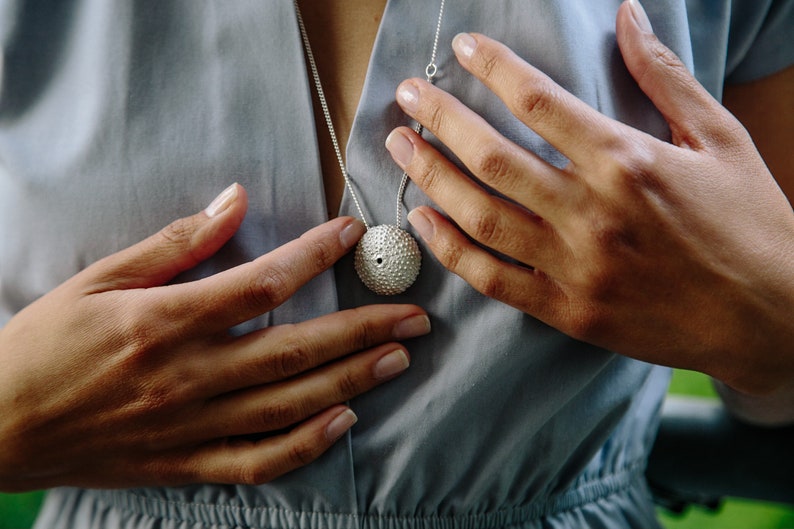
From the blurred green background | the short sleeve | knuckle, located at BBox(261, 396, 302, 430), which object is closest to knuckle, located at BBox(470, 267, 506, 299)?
knuckle, located at BBox(261, 396, 302, 430)

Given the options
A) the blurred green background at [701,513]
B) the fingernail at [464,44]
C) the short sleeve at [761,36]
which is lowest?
the blurred green background at [701,513]

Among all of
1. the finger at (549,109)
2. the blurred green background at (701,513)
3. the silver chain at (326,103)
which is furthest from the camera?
the blurred green background at (701,513)

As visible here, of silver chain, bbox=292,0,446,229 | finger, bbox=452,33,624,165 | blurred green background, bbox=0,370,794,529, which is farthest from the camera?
blurred green background, bbox=0,370,794,529

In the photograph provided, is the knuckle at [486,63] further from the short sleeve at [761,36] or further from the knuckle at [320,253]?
the short sleeve at [761,36]

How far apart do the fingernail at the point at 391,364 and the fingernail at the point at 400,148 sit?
19 cm

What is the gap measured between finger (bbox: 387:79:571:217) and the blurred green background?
2.78 feet

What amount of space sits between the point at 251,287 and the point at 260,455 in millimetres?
184

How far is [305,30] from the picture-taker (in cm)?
72

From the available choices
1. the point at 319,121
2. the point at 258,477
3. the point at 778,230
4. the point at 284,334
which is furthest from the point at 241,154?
the point at 778,230

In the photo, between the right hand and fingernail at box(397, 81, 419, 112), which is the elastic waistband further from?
fingernail at box(397, 81, 419, 112)

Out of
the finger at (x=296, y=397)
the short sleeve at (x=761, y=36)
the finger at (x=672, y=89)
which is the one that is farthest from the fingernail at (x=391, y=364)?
the short sleeve at (x=761, y=36)

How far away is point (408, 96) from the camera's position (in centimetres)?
64

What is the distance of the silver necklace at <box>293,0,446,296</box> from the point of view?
65 centimetres

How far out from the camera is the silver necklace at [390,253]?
65 centimetres
